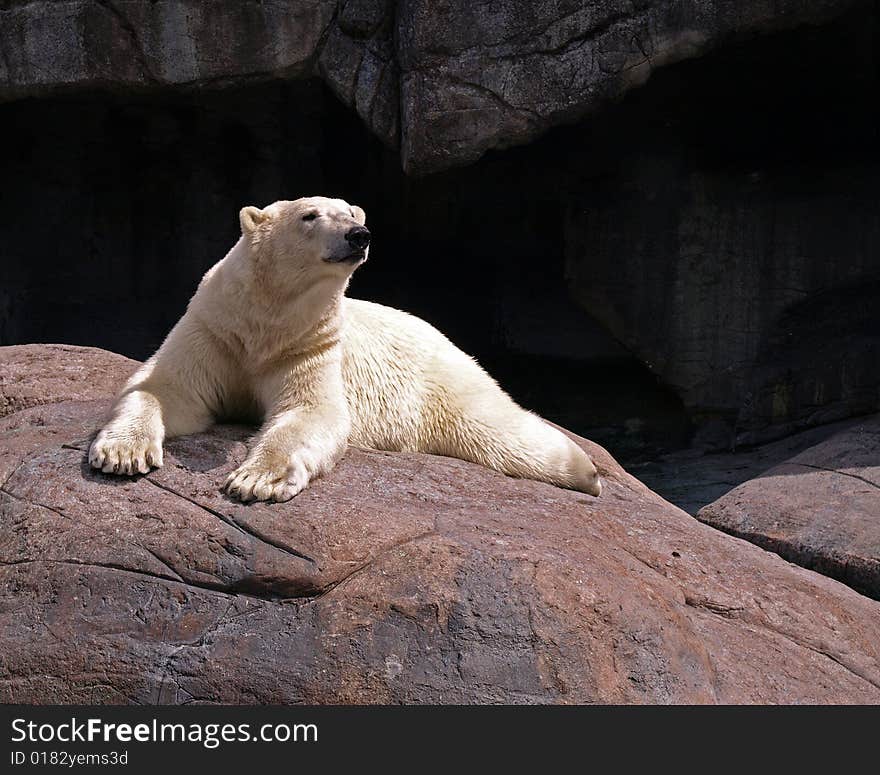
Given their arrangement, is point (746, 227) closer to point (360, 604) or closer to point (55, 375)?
point (55, 375)

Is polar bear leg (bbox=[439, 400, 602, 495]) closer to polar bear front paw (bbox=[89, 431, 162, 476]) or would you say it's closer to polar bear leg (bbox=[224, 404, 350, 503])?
polar bear leg (bbox=[224, 404, 350, 503])

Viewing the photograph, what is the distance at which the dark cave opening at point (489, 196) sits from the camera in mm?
9945

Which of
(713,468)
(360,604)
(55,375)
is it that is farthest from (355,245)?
(713,468)

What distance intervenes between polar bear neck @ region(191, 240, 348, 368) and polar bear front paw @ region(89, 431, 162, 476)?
0.70 m

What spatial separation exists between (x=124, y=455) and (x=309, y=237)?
115 cm

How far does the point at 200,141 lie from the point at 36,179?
1.67m

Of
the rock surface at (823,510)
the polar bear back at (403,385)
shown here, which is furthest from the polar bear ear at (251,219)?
the rock surface at (823,510)

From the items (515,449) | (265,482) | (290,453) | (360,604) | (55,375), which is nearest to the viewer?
(360,604)

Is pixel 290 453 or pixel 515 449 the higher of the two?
Result: pixel 290 453

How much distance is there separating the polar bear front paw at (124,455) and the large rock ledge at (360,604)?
5 cm

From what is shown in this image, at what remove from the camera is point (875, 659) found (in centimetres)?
407

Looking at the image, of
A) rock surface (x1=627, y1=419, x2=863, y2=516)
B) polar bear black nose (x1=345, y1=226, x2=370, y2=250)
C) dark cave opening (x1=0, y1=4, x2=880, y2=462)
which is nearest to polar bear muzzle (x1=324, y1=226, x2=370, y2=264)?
polar bear black nose (x1=345, y1=226, x2=370, y2=250)

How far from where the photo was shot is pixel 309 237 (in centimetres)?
438

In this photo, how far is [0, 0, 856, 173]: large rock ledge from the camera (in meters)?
7.89
